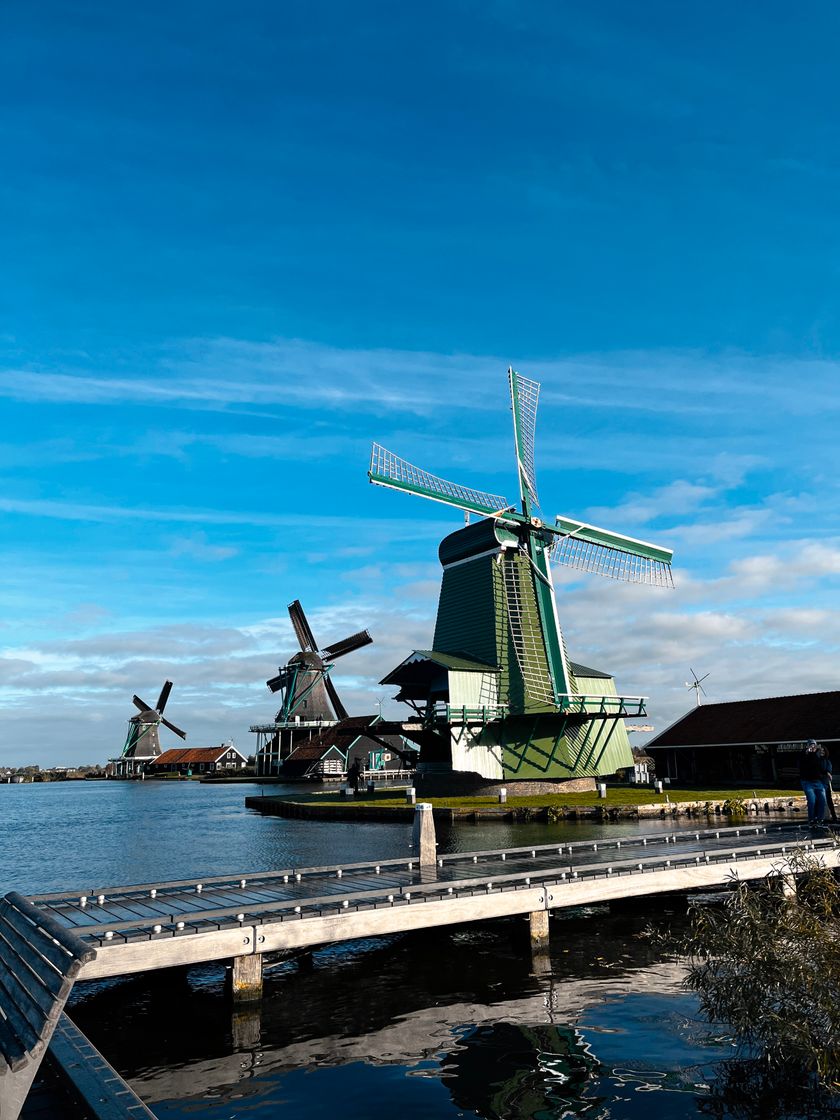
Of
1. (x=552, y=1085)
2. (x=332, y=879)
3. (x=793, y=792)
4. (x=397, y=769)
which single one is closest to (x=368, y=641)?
(x=397, y=769)

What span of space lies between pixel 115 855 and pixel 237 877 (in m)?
19.5

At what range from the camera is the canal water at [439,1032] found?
9.16 m

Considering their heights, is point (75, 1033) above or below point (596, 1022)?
above

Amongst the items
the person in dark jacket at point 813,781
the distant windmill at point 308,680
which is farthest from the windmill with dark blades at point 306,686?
the person in dark jacket at point 813,781

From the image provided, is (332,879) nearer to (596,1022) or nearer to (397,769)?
(596,1022)

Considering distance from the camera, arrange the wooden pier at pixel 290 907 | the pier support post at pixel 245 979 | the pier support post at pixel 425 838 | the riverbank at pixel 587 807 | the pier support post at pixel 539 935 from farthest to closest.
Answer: the riverbank at pixel 587 807 < the pier support post at pixel 425 838 < the pier support post at pixel 539 935 < the pier support post at pixel 245 979 < the wooden pier at pixel 290 907

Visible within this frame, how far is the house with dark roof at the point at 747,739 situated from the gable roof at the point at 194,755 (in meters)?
91.9

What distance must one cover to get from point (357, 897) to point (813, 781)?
12.8 meters

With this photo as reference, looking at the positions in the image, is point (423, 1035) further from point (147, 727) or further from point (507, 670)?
point (147, 727)

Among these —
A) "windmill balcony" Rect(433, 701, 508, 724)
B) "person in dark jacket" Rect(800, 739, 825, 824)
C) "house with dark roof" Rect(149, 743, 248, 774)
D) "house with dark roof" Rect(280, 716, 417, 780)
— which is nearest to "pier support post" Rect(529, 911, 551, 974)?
"person in dark jacket" Rect(800, 739, 825, 824)

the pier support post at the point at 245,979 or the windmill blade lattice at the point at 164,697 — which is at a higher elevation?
the windmill blade lattice at the point at 164,697

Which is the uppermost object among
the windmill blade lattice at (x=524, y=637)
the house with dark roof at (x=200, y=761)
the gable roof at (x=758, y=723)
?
the windmill blade lattice at (x=524, y=637)

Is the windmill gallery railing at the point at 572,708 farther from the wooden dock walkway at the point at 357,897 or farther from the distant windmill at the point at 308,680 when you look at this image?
the distant windmill at the point at 308,680

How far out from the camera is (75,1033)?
789cm
